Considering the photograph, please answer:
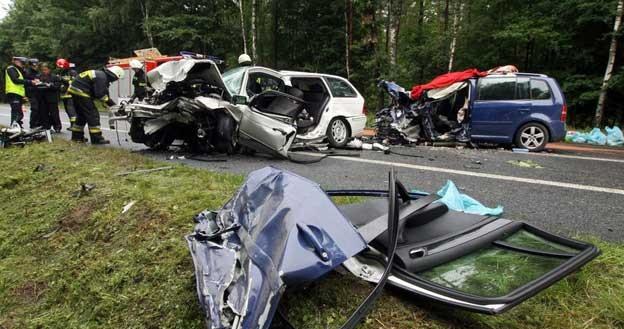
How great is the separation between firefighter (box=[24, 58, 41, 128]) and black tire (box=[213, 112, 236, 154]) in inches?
207

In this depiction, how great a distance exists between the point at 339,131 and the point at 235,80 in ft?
7.83

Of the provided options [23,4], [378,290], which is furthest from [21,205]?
[23,4]

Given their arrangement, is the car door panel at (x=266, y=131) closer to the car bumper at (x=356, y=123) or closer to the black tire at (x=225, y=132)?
the black tire at (x=225, y=132)

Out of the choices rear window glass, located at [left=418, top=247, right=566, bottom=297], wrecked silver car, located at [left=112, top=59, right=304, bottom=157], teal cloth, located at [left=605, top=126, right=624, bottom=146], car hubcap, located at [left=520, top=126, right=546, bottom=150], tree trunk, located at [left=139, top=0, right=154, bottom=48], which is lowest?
teal cloth, located at [left=605, top=126, right=624, bottom=146]

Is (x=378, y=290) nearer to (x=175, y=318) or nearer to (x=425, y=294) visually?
(x=425, y=294)

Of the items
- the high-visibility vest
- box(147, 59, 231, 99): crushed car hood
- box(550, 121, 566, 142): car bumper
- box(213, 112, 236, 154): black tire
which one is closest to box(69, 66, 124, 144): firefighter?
box(147, 59, 231, 99): crushed car hood

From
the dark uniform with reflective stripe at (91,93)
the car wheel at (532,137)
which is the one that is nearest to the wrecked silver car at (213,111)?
the dark uniform with reflective stripe at (91,93)

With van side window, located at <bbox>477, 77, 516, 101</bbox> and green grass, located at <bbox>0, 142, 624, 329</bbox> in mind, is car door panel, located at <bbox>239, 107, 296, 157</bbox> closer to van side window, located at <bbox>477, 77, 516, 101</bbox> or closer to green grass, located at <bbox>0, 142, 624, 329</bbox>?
green grass, located at <bbox>0, 142, 624, 329</bbox>

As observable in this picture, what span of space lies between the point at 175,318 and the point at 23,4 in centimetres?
4519

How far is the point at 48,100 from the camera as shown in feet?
28.6

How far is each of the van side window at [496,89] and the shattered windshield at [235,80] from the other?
4850 millimetres

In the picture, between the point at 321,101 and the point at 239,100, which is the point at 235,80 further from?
the point at 321,101

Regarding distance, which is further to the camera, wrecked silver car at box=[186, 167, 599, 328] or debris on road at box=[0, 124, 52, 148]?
debris on road at box=[0, 124, 52, 148]

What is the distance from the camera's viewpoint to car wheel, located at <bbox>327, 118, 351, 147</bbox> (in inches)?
296
